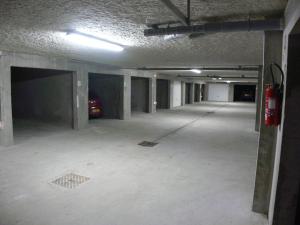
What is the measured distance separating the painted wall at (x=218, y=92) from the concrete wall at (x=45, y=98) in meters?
19.9

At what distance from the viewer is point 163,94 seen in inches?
591

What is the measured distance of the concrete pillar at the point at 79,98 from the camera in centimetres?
735

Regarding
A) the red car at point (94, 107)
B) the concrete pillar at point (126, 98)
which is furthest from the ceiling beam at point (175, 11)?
the red car at point (94, 107)

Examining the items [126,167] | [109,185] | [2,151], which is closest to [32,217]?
[109,185]

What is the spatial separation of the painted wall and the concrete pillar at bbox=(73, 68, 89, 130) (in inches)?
770

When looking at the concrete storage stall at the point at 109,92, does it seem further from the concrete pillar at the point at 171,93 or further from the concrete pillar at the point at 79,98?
the concrete pillar at the point at 171,93

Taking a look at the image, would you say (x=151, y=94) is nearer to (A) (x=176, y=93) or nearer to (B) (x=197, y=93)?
(A) (x=176, y=93)

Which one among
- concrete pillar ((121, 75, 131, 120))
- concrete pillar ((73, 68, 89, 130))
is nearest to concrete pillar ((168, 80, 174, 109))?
concrete pillar ((121, 75, 131, 120))

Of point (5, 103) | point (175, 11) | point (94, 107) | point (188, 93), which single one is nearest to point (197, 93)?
point (188, 93)

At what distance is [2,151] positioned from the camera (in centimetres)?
A: 496

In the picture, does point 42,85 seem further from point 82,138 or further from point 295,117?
point 295,117

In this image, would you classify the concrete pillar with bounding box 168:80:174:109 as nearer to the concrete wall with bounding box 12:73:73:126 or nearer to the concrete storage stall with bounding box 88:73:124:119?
the concrete storage stall with bounding box 88:73:124:119

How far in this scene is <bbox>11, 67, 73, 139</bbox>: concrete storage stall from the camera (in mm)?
7578

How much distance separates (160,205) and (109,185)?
34.7 inches
